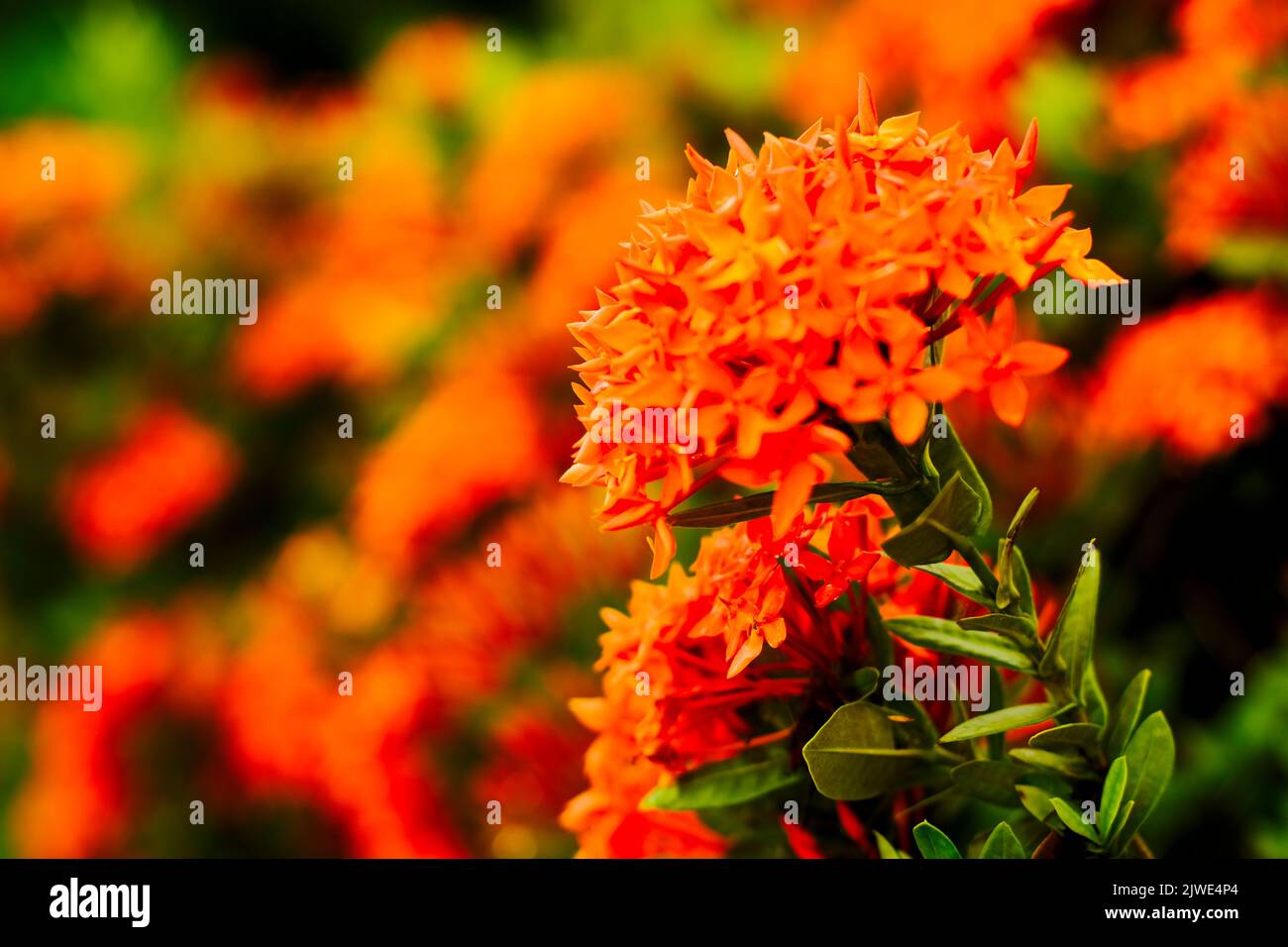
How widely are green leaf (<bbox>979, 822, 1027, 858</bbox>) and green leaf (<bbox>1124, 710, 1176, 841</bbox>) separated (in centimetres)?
4

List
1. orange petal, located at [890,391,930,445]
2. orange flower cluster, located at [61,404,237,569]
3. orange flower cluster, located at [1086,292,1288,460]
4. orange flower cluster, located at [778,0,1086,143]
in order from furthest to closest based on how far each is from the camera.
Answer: orange flower cluster, located at [61,404,237,569] < orange flower cluster, located at [778,0,1086,143] < orange flower cluster, located at [1086,292,1288,460] < orange petal, located at [890,391,930,445]

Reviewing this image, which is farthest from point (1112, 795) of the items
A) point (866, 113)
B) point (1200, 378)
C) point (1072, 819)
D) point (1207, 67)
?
point (1207, 67)

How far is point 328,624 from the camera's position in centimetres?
99

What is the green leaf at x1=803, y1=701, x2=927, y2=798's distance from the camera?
35 cm

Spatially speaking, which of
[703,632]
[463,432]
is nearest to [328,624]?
[463,432]

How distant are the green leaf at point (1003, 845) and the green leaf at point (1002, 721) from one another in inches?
1.3

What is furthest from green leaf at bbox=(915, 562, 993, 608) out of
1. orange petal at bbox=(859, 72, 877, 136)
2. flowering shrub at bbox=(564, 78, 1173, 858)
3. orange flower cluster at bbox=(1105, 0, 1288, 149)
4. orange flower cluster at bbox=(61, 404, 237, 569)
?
orange flower cluster at bbox=(61, 404, 237, 569)

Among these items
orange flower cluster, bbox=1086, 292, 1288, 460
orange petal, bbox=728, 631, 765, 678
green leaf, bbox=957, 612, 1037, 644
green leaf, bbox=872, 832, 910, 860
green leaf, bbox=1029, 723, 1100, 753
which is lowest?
green leaf, bbox=872, 832, 910, 860

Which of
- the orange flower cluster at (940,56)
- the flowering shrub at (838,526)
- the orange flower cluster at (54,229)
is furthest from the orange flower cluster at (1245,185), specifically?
the orange flower cluster at (54,229)

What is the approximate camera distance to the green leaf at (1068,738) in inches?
14.1

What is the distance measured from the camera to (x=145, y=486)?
3.89ft

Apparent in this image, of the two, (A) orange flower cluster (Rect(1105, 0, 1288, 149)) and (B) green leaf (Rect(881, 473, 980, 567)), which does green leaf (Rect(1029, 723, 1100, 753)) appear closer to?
(B) green leaf (Rect(881, 473, 980, 567))

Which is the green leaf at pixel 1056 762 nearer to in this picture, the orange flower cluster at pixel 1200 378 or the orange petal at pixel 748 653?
the orange petal at pixel 748 653

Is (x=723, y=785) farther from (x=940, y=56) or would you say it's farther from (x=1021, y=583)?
(x=940, y=56)
